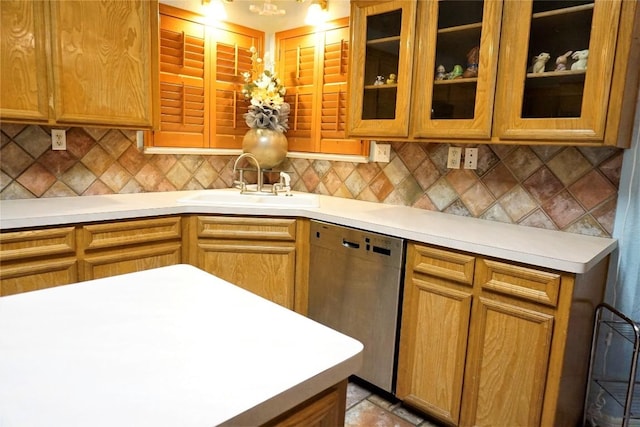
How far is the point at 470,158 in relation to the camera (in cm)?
236

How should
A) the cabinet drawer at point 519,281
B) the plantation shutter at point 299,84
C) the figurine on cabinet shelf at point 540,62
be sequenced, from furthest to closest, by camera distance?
the plantation shutter at point 299,84, the figurine on cabinet shelf at point 540,62, the cabinet drawer at point 519,281

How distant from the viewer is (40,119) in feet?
6.89

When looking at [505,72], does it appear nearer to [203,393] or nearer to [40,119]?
[203,393]

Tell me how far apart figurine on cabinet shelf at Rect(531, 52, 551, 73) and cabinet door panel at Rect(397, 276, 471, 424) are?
39.3 inches

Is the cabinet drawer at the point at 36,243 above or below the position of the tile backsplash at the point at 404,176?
below

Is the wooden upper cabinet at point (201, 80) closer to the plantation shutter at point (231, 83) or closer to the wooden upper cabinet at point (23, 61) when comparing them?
the plantation shutter at point (231, 83)

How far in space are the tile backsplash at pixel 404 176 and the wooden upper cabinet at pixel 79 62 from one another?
1.26 feet

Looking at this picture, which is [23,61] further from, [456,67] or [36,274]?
[456,67]

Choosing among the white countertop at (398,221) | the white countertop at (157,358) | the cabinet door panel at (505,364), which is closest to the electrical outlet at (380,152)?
the white countertop at (398,221)

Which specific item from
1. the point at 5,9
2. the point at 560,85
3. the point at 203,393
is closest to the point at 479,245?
the point at 560,85

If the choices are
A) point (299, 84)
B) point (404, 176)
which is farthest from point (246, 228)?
point (299, 84)

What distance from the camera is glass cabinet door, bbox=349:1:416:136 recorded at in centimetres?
224

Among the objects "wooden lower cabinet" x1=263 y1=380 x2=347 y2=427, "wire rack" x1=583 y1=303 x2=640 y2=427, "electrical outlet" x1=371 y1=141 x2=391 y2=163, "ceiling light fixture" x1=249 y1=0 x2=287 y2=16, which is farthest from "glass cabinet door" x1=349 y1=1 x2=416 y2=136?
"wooden lower cabinet" x1=263 y1=380 x2=347 y2=427

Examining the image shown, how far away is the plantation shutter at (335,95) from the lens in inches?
114
